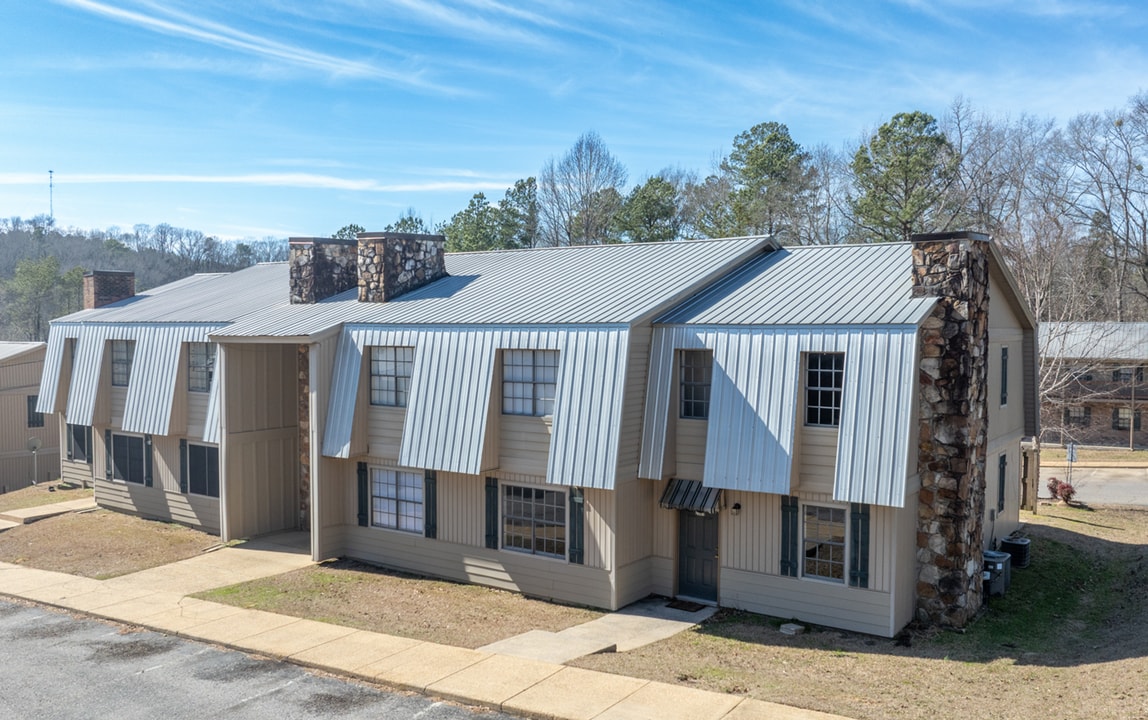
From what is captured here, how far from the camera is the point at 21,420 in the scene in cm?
3416

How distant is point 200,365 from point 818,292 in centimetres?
1573

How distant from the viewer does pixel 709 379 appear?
16.6 meters

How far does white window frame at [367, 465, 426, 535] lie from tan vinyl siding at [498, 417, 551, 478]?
7.90 ft

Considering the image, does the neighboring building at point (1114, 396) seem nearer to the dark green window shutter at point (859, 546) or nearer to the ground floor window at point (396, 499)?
the dark green window shutter at point (859, 546)

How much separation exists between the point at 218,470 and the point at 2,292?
64.8 metres

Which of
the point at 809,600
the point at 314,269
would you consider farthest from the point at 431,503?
the point at 314,269

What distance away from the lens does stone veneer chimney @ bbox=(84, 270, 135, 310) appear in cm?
2966

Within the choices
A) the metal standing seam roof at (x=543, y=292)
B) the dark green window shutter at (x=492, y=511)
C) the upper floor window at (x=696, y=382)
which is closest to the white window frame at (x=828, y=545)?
the upper floor window at (x=696, y=382)

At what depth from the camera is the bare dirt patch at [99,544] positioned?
20062mm

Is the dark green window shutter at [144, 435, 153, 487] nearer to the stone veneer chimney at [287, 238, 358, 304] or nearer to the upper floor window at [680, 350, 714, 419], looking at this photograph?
the stone veneer chimney at [287, 238, 358, 304]

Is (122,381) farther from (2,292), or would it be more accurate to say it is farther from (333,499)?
(2,292)

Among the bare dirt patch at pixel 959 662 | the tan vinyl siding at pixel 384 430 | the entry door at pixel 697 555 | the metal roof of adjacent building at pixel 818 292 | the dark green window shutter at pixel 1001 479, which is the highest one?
the metal roof of adjacent building at pixel 818 292

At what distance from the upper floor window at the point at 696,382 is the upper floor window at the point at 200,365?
1286 cm

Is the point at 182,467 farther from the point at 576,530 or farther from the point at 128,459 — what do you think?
the point at 576,530
